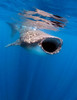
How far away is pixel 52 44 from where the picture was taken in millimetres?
5629

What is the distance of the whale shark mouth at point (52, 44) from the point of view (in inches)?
194

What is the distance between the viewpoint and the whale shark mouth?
493 centimetres

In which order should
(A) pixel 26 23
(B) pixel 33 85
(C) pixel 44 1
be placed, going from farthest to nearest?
(B) pixel 33 85 < (A) pixel 26 23 < (C) pixel 44 1

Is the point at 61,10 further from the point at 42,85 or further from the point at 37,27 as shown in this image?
the point at 42,85

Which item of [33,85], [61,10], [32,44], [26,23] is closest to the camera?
[32,44]

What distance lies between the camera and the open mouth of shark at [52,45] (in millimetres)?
4970

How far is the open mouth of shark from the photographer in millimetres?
4970

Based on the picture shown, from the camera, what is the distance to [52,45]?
5.64 meters

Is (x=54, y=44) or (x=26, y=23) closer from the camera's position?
(x=54, y=44)

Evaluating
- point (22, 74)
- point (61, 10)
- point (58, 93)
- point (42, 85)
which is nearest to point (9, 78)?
point (22, 74)

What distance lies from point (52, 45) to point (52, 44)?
0.15ft

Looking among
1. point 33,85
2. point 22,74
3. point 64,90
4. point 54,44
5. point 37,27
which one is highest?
point 37,27

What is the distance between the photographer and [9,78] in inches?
621

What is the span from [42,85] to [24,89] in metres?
2.80
